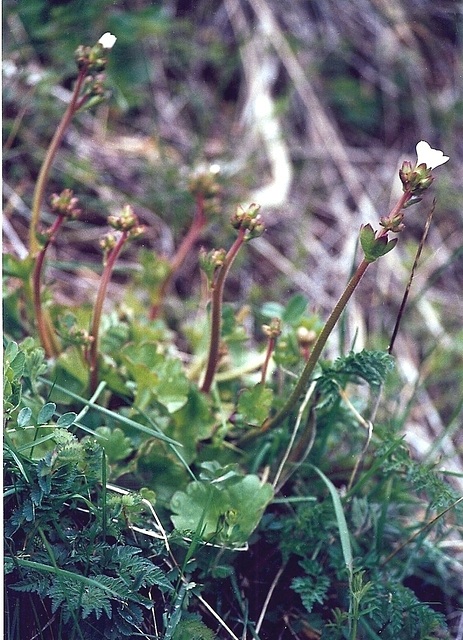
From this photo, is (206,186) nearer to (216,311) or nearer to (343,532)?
(216,311)

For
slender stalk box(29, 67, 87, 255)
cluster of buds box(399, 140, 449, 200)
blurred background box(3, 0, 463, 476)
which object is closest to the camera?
cluster of buds box(399, 140, 449, 200)

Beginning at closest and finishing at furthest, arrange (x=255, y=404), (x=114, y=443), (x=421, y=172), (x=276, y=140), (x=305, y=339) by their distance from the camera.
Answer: (x=421, y=172), (x=114, y=443), (x=255, y=404), (x=305, y=339), (x=276, y=140)

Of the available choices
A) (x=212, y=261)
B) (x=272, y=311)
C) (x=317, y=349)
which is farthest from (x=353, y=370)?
(x=272, y=311)

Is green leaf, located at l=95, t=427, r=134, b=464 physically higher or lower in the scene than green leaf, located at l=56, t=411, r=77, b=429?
lower

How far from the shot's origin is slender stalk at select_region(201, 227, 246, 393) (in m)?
1.46

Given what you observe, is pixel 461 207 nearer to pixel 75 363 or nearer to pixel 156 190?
pixel 156 190

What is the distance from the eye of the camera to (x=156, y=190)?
2.71 meters

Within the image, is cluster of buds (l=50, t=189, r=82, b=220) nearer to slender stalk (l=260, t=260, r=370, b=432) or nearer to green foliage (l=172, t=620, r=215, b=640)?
slender stalk (l=260, t=260, r=370, b=432)

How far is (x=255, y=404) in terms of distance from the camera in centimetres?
162

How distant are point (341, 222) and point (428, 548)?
5.77 feet

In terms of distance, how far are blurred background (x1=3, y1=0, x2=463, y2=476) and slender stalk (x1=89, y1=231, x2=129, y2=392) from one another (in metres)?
0.58

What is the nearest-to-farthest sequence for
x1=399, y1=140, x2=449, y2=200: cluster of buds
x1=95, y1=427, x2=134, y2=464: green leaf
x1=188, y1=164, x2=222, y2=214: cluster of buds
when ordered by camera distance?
x1=399, y1=140, x2=449, y2=200: cluster of buds, x1=95, y1=427, x2=134, y2=464: green leaf, x1=188, y1=164, x2=222, y2=214: cluster of buds

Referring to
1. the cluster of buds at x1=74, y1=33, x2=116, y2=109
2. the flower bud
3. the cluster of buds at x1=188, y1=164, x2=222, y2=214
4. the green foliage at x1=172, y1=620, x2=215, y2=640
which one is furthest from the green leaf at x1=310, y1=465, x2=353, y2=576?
the cluster of buds at x1=74, y1=33, x2=116, y2=109

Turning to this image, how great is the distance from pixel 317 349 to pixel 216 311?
277 millimetres
